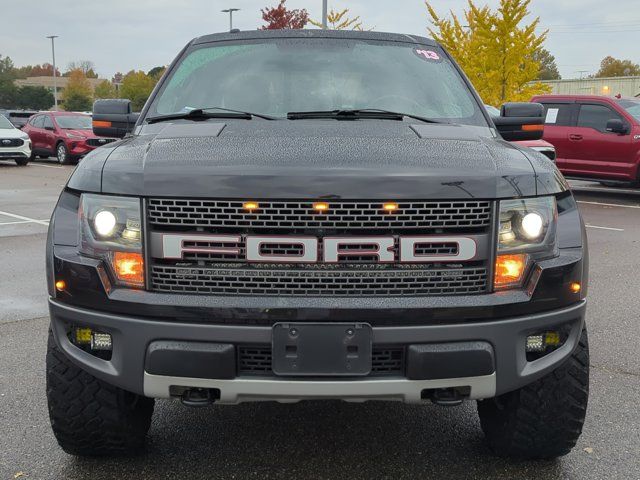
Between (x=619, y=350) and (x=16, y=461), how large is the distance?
11.4 feet

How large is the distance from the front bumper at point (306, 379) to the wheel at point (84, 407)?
28 cm

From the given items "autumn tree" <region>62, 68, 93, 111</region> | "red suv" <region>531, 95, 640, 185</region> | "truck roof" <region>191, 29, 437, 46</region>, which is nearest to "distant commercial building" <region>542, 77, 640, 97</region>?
"red suv" <region>531, 95, 640, 185</region>

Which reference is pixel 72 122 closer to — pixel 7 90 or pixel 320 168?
pixel 320 168

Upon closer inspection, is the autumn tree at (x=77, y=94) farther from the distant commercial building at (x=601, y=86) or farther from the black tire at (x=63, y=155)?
the black tire at (x=63, y=155)

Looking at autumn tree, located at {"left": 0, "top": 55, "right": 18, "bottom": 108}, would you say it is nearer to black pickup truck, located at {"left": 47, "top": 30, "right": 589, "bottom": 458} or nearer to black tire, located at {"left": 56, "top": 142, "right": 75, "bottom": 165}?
black tire, located at {"left": 56, "top": 142, "right": 75, "bottom": 165}

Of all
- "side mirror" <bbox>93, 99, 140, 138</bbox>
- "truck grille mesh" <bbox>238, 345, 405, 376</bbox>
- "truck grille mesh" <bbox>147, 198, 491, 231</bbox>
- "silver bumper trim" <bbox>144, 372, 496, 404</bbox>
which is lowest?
"silver bumper trim" <bbox>144, 372, 496, 404</bbox>

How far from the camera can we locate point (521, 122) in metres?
3.71

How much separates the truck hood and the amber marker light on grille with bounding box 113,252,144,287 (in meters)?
0.22

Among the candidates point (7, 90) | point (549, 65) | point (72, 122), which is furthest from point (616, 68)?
point (72, 122)

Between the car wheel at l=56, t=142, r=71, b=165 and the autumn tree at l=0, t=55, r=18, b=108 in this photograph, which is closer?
the car wheel at l=56, t=142, r=71, b=165

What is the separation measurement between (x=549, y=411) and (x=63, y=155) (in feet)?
67.4

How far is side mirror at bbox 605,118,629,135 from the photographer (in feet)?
41.4

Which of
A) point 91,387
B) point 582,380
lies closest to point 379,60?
point 582,380

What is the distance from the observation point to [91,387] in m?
2.64
